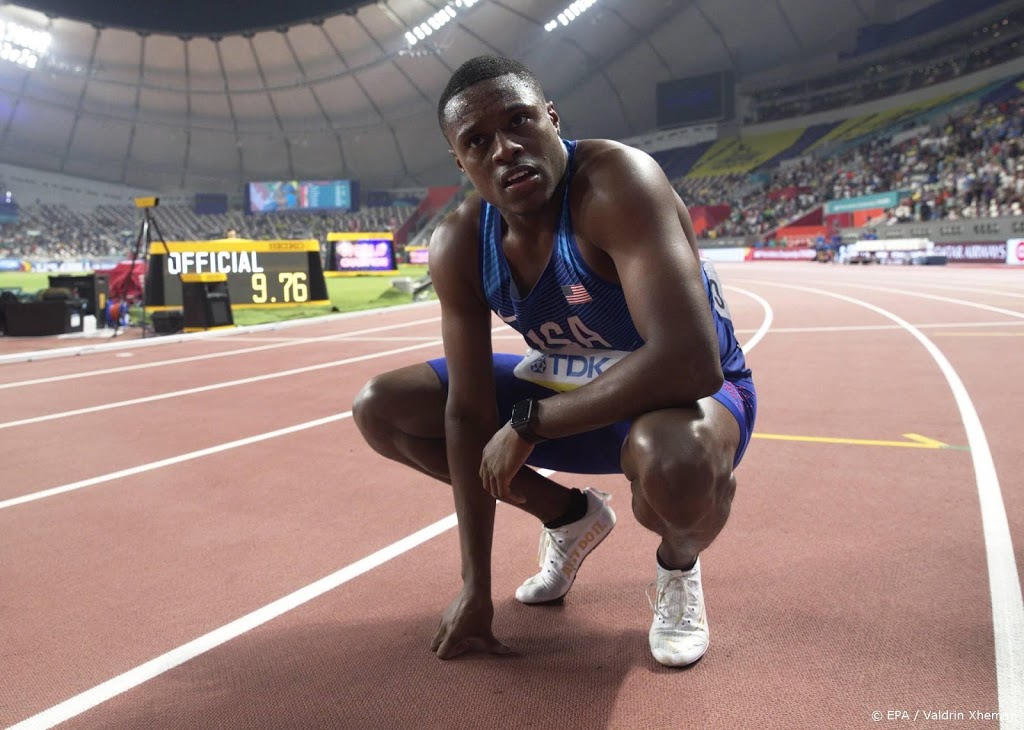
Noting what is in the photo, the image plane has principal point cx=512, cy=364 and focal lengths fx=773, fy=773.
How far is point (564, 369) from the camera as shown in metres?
2.39

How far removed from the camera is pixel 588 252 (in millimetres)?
2033

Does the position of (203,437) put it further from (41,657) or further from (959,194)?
(959,194)

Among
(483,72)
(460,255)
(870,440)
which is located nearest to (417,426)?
(460,255)

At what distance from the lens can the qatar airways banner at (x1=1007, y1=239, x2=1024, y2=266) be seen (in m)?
22.7

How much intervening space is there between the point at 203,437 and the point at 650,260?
3.90m

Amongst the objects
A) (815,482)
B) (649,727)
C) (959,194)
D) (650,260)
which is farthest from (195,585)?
(959,194)

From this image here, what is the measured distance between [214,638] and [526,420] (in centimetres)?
115

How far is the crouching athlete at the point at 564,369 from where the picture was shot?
180 centimetres

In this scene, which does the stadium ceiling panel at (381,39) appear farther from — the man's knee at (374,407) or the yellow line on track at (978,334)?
the man's knee at (374,407)

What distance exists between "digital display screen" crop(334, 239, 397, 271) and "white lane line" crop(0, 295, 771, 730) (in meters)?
25.6

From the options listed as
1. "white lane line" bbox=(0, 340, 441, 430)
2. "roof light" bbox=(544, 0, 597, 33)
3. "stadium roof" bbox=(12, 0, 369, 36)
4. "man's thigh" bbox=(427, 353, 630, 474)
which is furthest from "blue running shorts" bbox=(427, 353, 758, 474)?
"stadium roof" bbox=(12, 0, 369, 36)

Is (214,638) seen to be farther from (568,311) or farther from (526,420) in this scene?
(568,311)

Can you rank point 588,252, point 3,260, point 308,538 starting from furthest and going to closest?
1. point 3,260
2. point 308,538
3. point 588,252

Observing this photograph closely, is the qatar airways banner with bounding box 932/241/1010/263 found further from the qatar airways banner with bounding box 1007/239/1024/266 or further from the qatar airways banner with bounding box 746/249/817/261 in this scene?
the qatar airways banner with bounding box 746/249/817/261
